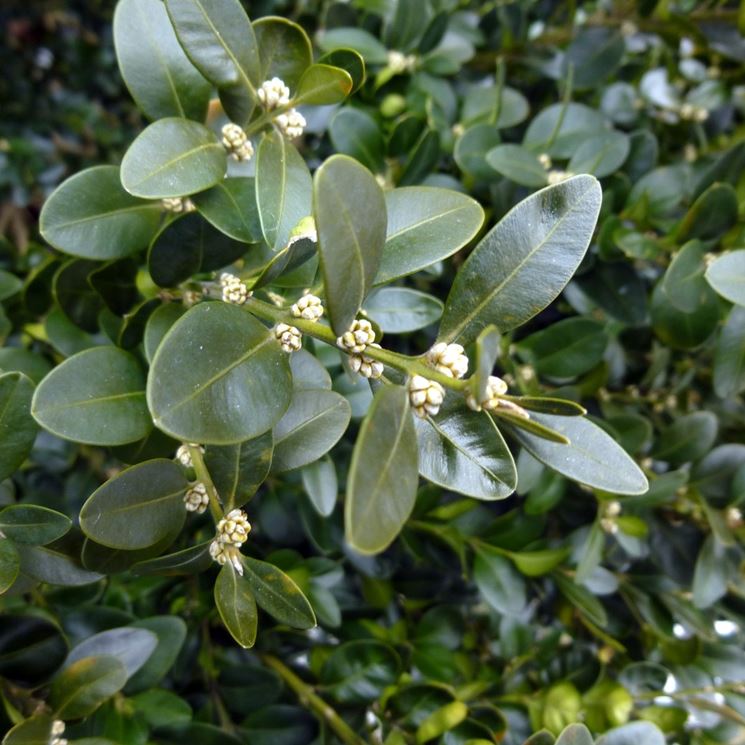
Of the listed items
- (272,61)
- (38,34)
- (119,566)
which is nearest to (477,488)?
(119,566)

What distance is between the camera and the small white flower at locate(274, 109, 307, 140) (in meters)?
0.77

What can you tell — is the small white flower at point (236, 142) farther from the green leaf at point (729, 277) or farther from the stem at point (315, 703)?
the stem at point (315, 703)

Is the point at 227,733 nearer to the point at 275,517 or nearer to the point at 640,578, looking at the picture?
the point at 275,517

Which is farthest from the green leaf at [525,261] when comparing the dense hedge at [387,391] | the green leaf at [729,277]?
the green leaf at [729,277]

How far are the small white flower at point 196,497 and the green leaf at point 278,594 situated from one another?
2.6 inches

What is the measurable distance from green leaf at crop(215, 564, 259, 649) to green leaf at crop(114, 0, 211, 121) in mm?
485

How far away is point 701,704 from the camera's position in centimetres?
106

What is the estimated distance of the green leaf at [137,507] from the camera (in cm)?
63

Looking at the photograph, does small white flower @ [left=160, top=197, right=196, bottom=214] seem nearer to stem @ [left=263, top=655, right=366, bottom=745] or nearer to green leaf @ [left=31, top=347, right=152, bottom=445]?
green leaf @ [left=31, top=347, right=152, bottom=445]

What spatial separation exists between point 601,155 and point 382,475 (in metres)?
0.73

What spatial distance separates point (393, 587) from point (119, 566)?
54 cm

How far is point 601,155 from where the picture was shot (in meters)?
1.07

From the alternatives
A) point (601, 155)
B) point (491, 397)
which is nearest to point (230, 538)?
point (491, 397)

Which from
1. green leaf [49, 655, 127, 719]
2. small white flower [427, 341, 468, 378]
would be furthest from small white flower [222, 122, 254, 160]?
green leaf [49, 655, 127, 719]
